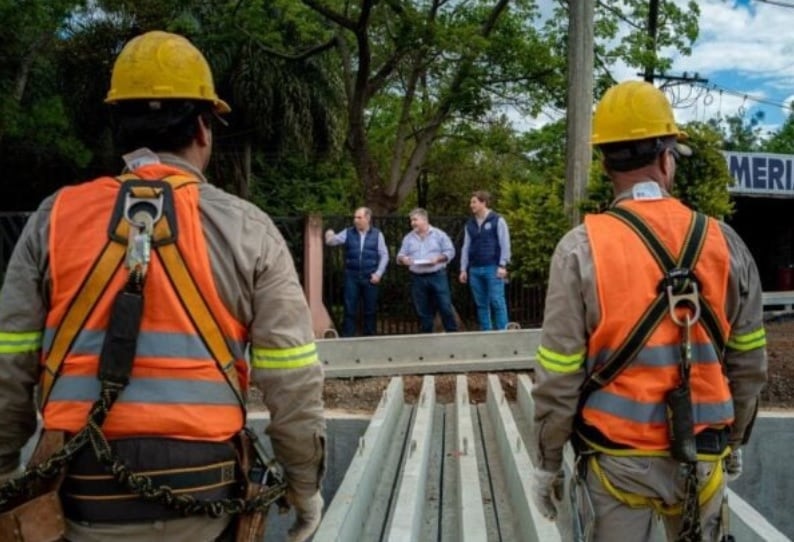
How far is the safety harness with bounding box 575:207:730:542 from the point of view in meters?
2.40

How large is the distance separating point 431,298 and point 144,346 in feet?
26.5

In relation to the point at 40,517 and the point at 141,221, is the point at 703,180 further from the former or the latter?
the point at 40,517

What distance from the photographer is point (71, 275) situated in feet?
6.54

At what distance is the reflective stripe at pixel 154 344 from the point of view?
1.98 metres

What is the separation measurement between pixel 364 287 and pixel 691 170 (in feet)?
13.6

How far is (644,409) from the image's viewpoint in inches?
96.0

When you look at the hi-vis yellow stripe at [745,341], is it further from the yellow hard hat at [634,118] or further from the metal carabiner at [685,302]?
the yellow hard hat at [634,118]

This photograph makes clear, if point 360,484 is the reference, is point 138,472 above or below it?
above

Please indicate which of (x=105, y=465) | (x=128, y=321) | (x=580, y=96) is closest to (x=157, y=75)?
(x=128, y=321)

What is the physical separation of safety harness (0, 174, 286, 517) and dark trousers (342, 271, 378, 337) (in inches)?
319

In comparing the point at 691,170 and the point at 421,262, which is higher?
the point at 691,170

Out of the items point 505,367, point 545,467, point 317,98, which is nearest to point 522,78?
point 317,98

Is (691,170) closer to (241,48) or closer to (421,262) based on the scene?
(421,262)

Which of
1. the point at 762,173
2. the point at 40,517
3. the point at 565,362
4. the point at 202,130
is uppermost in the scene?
the point at 762,173
